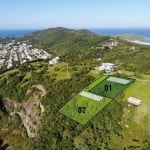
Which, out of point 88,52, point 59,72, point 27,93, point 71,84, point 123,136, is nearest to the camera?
point 123,136

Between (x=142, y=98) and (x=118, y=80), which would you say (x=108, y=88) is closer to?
(x=118, y=80)

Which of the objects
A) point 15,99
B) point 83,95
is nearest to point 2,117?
point 15,99

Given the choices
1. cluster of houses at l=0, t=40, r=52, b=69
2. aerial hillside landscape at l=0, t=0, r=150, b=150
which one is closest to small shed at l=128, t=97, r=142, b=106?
aerial hillside landscape at l=0, t=0, r=150, b=150

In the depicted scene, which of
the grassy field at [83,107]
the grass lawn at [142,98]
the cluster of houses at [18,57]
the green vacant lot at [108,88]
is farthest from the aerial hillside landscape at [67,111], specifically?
the cluster of houses at [18,57]

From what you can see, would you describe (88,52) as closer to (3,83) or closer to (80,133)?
(3,83)

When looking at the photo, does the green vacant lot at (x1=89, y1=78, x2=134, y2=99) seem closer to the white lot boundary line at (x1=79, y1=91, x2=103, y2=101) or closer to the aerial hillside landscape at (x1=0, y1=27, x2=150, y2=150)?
the aerial hillside landscape at (x1=0, y1=27, x2=150, y2=150)

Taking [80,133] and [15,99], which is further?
[15,99]
